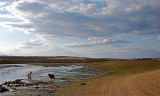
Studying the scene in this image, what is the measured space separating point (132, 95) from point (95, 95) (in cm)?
240

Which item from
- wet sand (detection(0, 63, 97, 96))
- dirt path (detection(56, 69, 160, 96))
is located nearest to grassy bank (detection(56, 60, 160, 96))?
dirt path (detection(56, 69, 160, 96))

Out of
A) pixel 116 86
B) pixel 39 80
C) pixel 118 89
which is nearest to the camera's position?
pixel 118 89

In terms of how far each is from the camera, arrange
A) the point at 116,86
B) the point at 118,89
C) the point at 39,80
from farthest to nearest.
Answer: the point at 39,80
the point at 116,86
the point at 118,89

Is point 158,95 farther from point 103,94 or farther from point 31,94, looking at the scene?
point 31,94

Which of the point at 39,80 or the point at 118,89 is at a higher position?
the point at 118,89

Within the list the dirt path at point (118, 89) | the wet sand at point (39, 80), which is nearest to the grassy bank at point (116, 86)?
the dirt path at point (118, 89)

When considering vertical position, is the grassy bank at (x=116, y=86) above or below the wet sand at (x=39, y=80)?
above

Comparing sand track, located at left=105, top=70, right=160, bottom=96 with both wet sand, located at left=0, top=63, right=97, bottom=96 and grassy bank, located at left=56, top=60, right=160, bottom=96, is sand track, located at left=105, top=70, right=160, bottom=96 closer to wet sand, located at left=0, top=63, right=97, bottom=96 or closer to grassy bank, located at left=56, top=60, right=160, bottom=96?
grassy bank, located at left=56, top=60, right=160, bottom=96

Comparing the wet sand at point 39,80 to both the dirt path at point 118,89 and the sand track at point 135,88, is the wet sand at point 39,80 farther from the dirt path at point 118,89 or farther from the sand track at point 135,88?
the sand track at point 135,88

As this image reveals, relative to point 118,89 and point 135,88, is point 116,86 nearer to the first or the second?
point 118,89

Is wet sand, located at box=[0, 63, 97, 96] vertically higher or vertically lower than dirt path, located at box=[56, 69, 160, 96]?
lower

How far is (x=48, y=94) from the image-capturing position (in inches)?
484

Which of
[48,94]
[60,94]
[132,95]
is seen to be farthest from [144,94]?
[48,94]

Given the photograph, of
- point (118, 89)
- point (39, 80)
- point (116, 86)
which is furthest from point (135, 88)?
point (39, 80)
